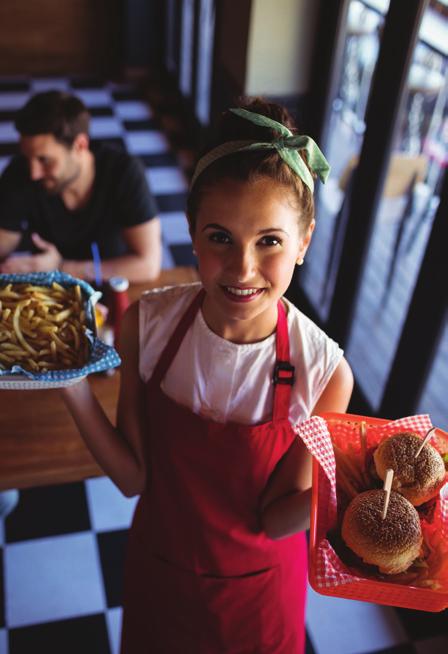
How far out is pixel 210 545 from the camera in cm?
138

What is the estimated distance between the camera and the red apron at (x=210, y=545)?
1317 millimetres

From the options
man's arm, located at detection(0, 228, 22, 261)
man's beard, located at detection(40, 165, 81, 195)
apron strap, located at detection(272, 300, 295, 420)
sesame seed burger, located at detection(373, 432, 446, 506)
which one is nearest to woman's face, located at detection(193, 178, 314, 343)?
apron strap, located at detection(272, 300, 295, 420)

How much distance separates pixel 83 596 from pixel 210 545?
46.8 inches

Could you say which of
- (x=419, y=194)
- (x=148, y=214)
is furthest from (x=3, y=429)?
(x=419, y=194)

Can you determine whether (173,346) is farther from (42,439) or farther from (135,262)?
(135,262)

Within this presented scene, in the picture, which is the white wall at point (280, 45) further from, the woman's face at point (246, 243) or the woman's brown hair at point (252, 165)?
the woman's face at point (246, 243)

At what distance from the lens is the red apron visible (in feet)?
4.32

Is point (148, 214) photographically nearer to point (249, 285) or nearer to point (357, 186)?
point (357, 186)

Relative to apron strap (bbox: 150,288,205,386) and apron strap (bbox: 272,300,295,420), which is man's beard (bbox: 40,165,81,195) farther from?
apron strap (bbox: 272,300,295,420)

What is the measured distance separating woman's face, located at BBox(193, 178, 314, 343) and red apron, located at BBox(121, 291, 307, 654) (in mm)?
218

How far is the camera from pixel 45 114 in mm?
2367

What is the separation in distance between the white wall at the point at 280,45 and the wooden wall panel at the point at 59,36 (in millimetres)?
3468

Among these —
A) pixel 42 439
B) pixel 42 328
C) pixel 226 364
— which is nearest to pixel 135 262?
pixel 42 439

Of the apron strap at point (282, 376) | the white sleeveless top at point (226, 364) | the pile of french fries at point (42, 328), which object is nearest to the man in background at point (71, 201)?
the pile of french fries at point (42, 328)
